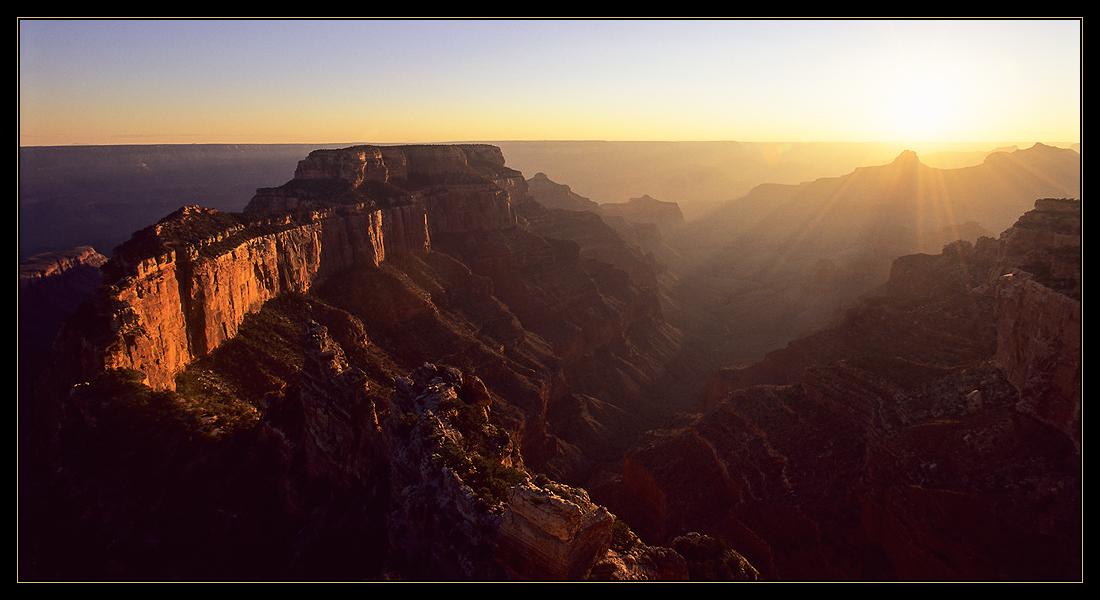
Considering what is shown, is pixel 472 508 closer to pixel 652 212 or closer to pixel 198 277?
pixel 198 277

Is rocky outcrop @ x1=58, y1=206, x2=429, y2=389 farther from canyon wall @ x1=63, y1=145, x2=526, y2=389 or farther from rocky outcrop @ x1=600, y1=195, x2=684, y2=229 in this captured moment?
rocky outcrop @ x1=600, y1=195, x2=684, y2=229

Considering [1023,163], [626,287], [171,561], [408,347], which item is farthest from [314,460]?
[1023,163]

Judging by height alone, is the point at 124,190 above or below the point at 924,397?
above

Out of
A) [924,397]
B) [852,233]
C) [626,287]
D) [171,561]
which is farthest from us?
[852,233]

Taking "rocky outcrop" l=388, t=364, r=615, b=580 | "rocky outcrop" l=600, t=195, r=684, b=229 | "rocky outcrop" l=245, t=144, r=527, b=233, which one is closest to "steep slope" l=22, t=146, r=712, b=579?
"rocky outcrop" l=388, t=364, r=615, b=580

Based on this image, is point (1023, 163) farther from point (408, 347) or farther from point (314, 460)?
point (314, 460)

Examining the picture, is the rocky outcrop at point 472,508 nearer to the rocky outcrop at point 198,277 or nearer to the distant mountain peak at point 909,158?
the rocky outcrop at point 198,277
